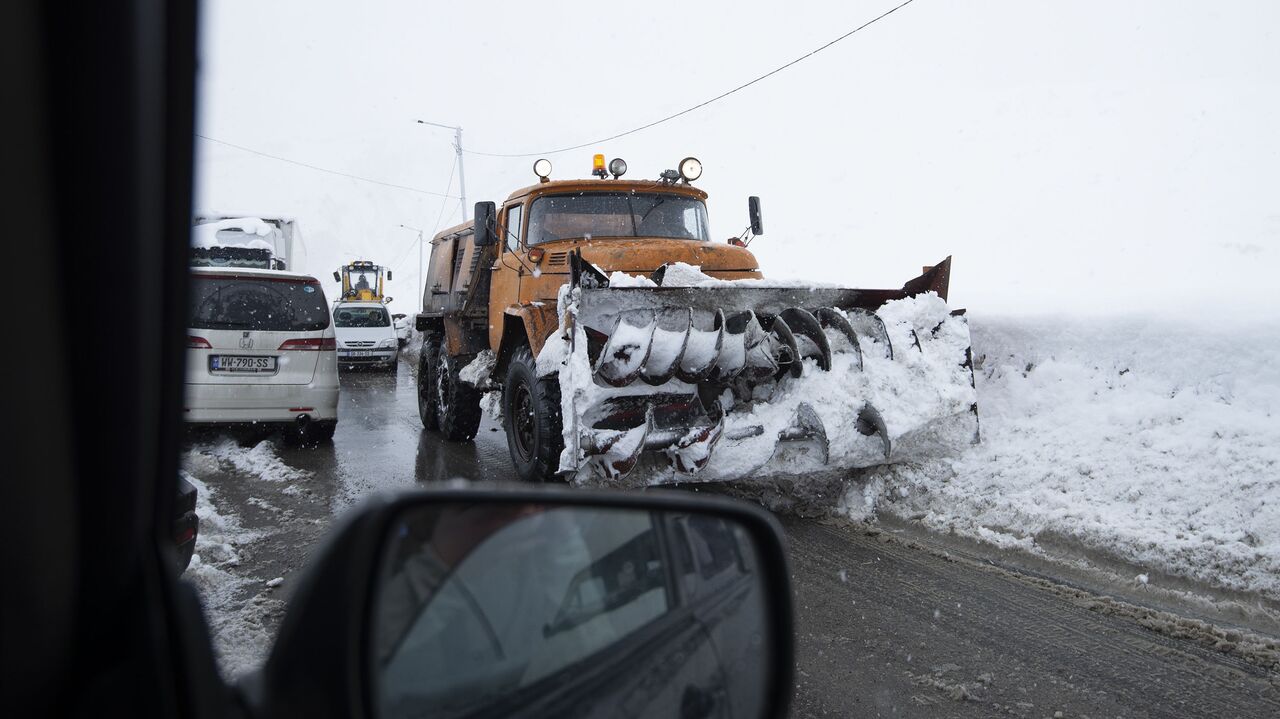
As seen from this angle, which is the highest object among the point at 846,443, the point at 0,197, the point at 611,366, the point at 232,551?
the point at 0,197

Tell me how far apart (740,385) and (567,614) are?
5.12m

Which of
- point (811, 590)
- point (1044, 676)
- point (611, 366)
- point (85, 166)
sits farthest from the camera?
point (611, 366)

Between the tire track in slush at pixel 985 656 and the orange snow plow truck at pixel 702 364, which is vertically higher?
the orange snow plow truck at pixel 702 364

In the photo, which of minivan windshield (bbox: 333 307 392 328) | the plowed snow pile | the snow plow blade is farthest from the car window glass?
minivan windshield (bbox: 333 307 392 328)

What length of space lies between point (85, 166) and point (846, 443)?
5.32 m

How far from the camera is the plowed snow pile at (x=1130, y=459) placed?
16.0 feet

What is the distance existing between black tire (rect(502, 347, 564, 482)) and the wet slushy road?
4.84ft

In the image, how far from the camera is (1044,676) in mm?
3424

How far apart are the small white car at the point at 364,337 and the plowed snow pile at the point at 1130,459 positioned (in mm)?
14941

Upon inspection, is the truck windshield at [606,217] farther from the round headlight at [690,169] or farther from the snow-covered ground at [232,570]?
the snow-covered ground at [232,570]

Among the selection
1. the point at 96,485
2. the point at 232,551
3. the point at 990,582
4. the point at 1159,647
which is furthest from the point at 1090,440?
the point at 96,485

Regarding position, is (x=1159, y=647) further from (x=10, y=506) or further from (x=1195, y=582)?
(x=10, y=506)

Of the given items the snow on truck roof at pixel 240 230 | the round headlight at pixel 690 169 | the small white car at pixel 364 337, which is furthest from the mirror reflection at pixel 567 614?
the snow on truck roof at pixel 240 230

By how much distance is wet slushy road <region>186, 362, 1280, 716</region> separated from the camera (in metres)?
3.23
